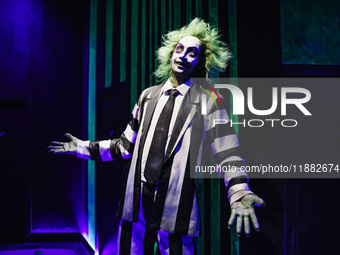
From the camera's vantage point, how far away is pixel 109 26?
322 centimetres

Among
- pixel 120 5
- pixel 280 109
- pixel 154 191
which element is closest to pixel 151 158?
pixel 154 191

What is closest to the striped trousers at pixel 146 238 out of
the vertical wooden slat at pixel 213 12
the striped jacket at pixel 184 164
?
the striped jacket at pixel 184 164

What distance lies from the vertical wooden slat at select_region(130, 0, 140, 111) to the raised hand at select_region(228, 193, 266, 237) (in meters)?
1.40

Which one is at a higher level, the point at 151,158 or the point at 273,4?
the point at 273,4

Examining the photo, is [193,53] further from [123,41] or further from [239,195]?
[123,41]

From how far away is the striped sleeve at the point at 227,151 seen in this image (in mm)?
1597

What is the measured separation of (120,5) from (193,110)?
1.82 m

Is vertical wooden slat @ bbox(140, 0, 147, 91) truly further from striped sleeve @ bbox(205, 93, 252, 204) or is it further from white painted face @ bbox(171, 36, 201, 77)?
striped sleeve @ bbox(205, 93, 252, 204)

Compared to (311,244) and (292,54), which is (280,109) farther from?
(311,244)

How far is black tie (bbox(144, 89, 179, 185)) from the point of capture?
1.71 meters

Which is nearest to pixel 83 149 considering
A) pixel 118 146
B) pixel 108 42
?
pixel 118 146

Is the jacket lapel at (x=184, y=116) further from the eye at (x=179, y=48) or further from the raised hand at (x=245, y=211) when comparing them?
the raised hand at (x=245, y=211)

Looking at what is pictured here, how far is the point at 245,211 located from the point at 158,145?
1.99 ft

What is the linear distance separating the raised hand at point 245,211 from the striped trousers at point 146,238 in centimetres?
32
